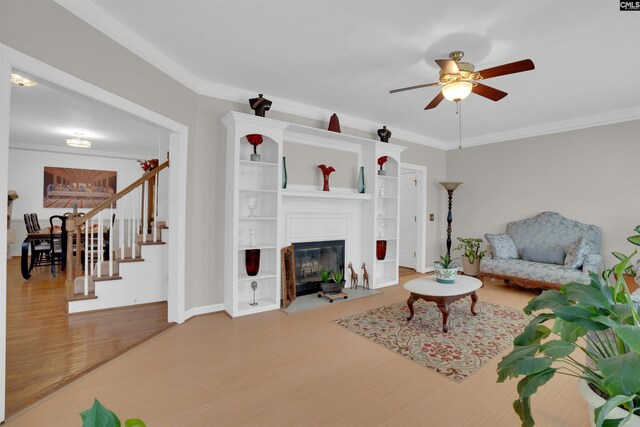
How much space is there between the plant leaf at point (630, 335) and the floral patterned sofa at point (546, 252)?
12.9 feet

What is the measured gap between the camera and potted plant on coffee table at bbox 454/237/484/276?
550 centimetres

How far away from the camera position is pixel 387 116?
4.69m

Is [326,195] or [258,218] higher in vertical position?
[326,195]

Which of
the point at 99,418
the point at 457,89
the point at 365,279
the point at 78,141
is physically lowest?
the point at 365,279

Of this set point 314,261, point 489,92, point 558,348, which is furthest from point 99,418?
point 314,261

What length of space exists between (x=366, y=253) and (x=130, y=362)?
11.0 ft

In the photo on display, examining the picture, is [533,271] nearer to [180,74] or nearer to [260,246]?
[260,246]

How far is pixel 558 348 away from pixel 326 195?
3310 mm

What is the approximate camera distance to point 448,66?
2.53m

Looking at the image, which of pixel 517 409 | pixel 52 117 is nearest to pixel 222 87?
pixel 52 117

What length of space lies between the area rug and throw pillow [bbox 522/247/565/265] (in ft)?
4.89

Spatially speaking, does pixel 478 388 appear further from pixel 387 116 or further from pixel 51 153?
pixel 51 153

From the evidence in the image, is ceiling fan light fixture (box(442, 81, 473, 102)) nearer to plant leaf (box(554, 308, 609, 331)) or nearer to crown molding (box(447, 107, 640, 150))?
plant leaf (box(554, 308, 609, 331))

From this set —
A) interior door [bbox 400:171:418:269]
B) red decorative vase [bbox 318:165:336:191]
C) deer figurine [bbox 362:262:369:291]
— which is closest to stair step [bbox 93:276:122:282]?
red decorative vase [bbox 318:165:336:191]
